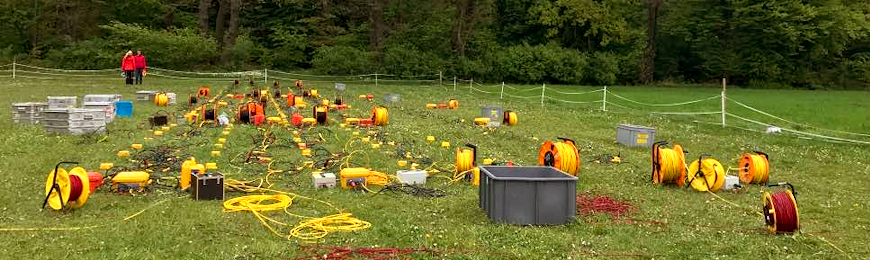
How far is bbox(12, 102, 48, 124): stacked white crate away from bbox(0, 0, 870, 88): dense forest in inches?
1130

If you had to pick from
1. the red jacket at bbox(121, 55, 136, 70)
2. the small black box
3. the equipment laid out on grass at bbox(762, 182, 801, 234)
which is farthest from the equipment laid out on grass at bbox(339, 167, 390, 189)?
the red jacket at bbox(121, 55, 136, 70)

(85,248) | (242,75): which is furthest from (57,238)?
(242,75)

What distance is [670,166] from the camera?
9773 millimetres

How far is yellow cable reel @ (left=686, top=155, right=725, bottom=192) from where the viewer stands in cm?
955

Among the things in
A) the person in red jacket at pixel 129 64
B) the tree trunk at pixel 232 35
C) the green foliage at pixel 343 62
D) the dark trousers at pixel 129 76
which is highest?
the tree trunk at pixel 232 35

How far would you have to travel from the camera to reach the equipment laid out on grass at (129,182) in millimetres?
8484

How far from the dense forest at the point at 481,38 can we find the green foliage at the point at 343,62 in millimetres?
91

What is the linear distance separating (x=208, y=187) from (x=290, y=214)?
4.18 feet

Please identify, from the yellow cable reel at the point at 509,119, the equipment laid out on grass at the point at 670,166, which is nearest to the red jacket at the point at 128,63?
the yellow cable reel at the point at 509,119

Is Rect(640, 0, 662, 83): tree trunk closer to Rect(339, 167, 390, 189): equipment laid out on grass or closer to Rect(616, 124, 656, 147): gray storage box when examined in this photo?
Rect(616, 124, 656, 147): gray storage box

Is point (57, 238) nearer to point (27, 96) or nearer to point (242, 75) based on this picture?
point (27, 96)

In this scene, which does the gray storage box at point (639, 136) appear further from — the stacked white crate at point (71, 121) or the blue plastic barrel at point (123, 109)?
the blue plastic barrel at point (123, 109)

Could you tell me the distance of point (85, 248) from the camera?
242 inches

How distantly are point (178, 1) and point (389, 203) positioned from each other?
49.3 m
